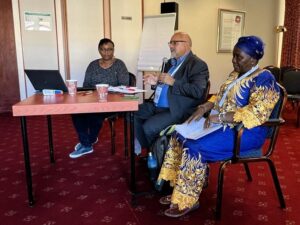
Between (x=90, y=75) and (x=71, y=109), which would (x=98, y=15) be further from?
(x=71, y=109)

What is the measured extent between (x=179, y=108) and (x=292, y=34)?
4.89 meters

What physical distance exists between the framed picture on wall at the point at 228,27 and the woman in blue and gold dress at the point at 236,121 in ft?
16.6

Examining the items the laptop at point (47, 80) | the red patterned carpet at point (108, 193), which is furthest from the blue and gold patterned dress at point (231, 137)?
the laptop at point (47, 80)

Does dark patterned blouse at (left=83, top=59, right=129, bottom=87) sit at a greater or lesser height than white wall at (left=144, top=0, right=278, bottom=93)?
lesser

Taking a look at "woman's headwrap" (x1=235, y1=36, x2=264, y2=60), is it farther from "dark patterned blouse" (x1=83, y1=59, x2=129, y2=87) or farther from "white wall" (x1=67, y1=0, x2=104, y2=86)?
"white wall" (x1=67, y1=0, x2=104, y2=86)

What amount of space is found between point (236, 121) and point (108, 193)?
1.07 m

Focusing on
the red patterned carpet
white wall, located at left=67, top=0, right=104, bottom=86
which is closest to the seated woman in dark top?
the red patterned carpet

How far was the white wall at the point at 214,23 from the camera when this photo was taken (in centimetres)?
616

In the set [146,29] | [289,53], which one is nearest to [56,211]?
[146,29]

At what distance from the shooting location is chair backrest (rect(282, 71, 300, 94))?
4664 millimetres

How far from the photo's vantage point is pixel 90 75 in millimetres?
3094

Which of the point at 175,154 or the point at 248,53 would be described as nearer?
the point at 248,53

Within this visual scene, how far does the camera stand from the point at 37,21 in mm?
5059

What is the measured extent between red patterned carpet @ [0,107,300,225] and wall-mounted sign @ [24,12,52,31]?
2.49 m
